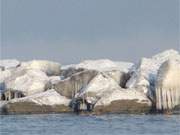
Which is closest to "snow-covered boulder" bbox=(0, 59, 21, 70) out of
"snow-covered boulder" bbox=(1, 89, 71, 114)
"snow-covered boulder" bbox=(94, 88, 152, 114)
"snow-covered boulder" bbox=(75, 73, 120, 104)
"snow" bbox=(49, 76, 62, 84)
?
"snow" bbox=(49, 76, 62, 84)

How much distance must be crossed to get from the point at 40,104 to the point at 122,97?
20.2 ft

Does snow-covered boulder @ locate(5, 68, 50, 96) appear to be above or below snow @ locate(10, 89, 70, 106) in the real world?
above

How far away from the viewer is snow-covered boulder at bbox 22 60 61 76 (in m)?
65.2

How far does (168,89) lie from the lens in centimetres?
5091

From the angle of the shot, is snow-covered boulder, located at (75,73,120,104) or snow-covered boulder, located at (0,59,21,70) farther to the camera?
snow-covered boulder, located at (0,59,21,70)

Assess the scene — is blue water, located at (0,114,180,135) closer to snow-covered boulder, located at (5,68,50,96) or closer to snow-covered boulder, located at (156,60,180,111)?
snow-covered boulder, located at (156,60,180,111)

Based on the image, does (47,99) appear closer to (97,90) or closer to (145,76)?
(97,90)

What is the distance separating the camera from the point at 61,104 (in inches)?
2121

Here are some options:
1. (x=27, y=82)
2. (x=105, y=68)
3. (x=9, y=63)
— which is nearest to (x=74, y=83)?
(x=27, y=82)

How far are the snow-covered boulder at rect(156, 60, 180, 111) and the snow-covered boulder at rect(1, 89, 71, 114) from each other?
271 inches

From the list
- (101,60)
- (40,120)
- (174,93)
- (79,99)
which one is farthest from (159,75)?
(101,60)

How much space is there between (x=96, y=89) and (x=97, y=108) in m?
1.87

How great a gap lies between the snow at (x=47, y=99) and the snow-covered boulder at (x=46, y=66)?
35.2 ft

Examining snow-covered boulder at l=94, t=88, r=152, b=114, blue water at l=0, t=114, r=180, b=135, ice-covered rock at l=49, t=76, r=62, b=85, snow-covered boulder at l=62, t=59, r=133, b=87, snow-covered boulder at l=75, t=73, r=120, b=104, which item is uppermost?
snow-covered boulder at l=62, t=59, r=133, b=87
